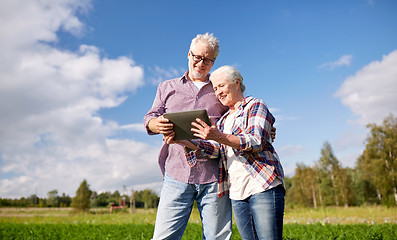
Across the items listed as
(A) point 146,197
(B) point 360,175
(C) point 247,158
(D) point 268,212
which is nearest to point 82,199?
(A) point 146,197

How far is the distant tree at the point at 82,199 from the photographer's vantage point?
2222 centimetres

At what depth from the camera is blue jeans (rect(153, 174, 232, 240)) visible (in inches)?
104

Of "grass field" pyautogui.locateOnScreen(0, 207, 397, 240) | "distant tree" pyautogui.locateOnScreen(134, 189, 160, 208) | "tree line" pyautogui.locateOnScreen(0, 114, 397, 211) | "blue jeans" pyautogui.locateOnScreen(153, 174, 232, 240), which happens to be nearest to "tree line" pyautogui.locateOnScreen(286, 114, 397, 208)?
"tree line" pyautogui.locateOnScreen(0, 114, 397, 211)

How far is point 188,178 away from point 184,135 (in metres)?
0.48

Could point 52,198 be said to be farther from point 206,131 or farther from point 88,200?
point 206,131

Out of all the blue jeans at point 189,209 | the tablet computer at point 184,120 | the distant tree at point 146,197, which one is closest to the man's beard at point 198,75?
the tablet computer at point 184,120

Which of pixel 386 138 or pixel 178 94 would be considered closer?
pixel 178 94

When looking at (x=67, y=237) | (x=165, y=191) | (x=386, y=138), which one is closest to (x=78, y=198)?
(x=67, y=237)

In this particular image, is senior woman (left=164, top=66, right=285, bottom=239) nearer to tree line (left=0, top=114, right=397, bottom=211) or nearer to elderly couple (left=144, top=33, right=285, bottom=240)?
elderly couple (left=144, top=33, right=285, bottom=240)

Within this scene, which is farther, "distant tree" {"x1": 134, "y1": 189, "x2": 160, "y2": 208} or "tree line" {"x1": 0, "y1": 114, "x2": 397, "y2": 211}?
"distant tree" {"x1": 134, "y1": 189, "x2": 160, "y2": 208}

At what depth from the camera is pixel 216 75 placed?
2.57m

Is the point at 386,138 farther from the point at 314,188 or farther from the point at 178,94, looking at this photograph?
the point at 178,94

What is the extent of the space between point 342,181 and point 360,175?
9.56 metres

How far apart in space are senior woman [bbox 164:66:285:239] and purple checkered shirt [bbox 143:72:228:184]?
136mm
